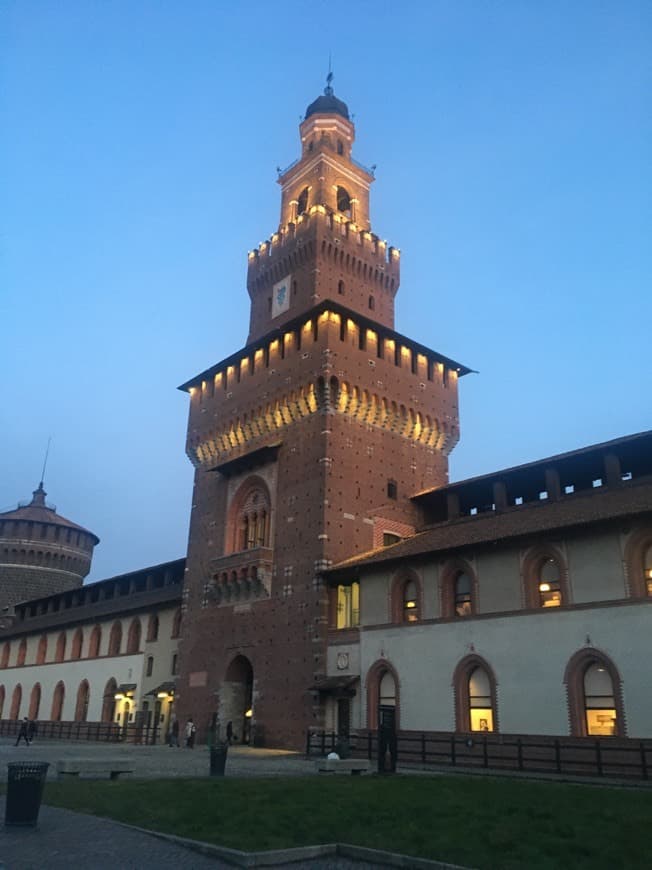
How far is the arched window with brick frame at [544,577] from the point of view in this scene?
27.1 m

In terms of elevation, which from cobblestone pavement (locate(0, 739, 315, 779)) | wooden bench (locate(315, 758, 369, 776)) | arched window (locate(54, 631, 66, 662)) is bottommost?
cobblestone pavement (locate(0, 739, 315, 779))

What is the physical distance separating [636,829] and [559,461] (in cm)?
2390

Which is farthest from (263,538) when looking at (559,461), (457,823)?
(457,823)

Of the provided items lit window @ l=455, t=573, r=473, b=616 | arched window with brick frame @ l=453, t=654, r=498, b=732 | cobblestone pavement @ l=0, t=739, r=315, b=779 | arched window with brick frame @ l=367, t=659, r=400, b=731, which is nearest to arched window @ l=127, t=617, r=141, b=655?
cobblestone pavement @ l=0, t=739, r=315, b=779

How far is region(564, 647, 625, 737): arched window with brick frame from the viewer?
24.5 meters

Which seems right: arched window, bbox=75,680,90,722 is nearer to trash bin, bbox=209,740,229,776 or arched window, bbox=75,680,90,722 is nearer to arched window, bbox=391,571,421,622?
arched window, bbox=391,571,421,622

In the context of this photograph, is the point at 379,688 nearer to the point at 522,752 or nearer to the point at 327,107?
the point at 522,752

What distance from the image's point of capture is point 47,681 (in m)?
61.7

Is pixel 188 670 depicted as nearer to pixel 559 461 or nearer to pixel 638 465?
pixel 559 461

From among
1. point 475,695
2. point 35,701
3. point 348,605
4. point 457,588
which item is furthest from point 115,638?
point 475,695

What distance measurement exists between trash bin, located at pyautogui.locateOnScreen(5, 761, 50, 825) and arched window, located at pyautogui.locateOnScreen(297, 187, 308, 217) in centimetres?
4511

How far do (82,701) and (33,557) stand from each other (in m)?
25.0

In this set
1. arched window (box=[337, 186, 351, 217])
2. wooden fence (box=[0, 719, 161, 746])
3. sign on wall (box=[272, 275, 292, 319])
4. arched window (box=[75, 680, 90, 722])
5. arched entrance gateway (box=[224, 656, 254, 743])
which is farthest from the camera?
arched window (box=[75, 680, 90, 722])

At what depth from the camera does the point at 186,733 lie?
4106cm
